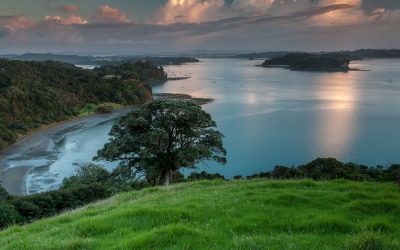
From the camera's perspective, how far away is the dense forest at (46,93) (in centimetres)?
8239

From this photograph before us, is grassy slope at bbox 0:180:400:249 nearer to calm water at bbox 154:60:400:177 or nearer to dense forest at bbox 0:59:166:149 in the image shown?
calm water at bbox 154:60:400:177

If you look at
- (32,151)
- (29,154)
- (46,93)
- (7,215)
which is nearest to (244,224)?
(7,215)

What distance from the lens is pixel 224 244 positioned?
20.8 feet

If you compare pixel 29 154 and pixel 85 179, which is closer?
pixel 85 179

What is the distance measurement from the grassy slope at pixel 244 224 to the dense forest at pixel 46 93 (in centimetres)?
6259

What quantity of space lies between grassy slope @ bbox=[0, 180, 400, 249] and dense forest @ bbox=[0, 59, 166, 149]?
2464 inches

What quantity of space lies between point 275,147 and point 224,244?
186ft

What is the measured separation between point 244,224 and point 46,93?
3868 inches

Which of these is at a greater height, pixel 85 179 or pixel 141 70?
pixel 141 70

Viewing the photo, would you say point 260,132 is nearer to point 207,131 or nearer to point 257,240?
point 207,131

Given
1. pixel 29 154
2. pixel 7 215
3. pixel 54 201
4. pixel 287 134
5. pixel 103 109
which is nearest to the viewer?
pixel 7 215

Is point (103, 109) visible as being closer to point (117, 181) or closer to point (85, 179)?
point (85, 179)

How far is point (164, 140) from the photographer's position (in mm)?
25844

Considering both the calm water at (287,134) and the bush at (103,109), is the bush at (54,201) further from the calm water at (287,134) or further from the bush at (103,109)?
the bush at (103,109)
